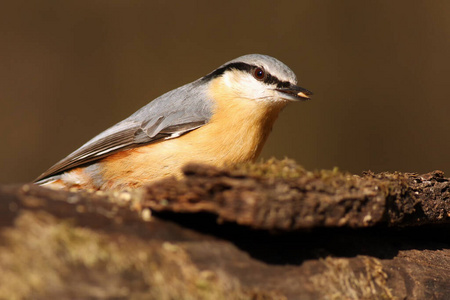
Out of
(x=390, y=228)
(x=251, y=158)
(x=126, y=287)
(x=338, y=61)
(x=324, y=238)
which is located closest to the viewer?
(x=126, y=287)

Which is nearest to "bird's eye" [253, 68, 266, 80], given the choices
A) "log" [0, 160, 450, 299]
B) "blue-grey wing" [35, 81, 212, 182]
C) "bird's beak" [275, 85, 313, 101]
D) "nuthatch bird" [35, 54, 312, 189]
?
"nuthatch bird" [35, 54, 312, 189]

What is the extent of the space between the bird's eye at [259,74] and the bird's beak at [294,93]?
5.9 inches

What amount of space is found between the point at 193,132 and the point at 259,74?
0.55 m

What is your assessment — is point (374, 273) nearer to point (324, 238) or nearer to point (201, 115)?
point (324, 238)

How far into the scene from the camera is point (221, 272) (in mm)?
1262

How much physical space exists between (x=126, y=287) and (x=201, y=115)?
5.26 feet

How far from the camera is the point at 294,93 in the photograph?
2668 millimetres

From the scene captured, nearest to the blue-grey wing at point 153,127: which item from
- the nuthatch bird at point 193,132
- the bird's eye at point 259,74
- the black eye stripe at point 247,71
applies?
the nuthatch bird at point 193,132

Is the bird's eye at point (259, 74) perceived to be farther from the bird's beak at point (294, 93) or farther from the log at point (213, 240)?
the log at point (213, 240)

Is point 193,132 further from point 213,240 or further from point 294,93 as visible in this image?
point 213,240

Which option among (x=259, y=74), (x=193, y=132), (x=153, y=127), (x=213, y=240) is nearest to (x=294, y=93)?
(x=259, y=74)

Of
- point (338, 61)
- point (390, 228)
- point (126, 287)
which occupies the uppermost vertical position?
point (338, 61)

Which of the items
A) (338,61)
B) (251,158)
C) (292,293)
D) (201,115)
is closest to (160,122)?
(201,115)

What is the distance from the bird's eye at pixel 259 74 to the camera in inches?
110
